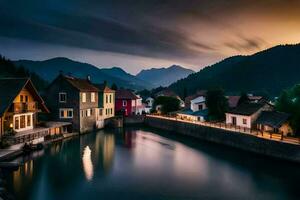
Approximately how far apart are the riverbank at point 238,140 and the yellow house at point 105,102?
11498 millimetres

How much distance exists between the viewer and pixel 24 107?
40625 mm

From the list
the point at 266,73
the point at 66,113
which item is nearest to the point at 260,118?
the point at 66,113

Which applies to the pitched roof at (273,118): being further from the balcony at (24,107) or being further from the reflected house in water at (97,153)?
the balcony at (24,107)

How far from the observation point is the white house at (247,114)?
4434cm

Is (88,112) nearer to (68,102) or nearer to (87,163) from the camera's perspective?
(68,102)

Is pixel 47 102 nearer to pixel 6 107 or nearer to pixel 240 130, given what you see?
pixel 6 107

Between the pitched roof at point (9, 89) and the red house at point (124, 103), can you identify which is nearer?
the pitched roof at point (9, 89)

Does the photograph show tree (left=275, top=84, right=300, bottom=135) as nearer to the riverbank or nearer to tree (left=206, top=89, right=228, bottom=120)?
the riverbank

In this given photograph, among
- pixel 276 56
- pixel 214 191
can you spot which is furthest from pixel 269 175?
pixel 276 56

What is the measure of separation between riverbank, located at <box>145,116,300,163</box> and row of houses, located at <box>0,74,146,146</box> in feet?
44.9

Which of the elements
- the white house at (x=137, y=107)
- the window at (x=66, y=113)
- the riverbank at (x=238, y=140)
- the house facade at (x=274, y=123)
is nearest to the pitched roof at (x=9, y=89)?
the window at (x=66, y=113)

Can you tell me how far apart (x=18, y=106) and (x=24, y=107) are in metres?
1.23

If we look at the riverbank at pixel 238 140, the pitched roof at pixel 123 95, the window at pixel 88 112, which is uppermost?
the pitched roof at pixel 123 95

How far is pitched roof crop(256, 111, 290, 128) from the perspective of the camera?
3907 centimetres
